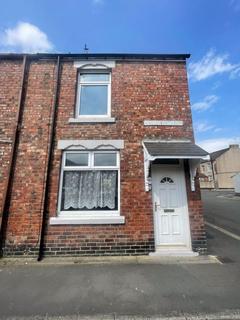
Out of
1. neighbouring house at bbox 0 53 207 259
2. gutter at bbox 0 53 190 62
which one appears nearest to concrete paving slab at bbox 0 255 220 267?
neighbouring house at bbox 0 53 207 259

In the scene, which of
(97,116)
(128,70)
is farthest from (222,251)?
(128,70)

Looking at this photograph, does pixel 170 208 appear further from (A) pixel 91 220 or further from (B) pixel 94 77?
(B) pixel 94 77

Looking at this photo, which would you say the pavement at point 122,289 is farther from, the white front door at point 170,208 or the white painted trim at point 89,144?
the white painted trim at point 89,144

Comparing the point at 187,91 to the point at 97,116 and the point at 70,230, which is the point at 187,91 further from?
the point at 70,230

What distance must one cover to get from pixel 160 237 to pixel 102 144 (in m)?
3.36

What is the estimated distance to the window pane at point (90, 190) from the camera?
A: 21.0ft

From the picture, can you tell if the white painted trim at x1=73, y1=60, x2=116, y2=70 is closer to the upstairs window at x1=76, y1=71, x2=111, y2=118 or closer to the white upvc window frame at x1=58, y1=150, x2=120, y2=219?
the upstairs window at x1=76, y1=71, x2=111, y2=118

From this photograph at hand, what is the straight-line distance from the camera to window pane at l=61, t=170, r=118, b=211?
639 cm

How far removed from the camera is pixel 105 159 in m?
6.73

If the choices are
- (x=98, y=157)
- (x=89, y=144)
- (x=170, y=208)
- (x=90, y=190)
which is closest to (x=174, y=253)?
(x=170, y=208)

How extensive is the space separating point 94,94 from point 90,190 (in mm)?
3460

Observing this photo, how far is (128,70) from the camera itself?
7.44 metres

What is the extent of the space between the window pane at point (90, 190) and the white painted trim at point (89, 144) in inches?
30.3

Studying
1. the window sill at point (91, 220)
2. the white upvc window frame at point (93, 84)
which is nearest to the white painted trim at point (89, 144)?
the white upvc window frame at point (93, 84)
